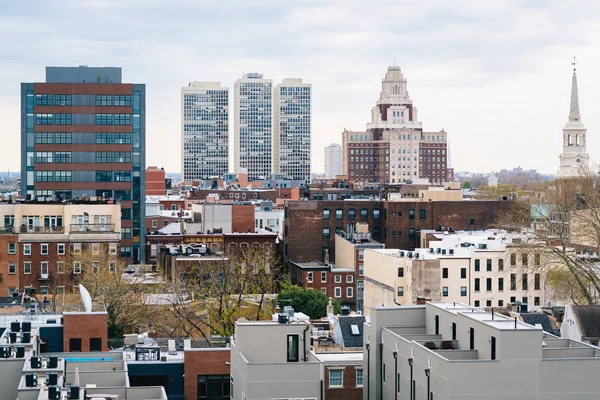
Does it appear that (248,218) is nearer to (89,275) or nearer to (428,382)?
(89,275)

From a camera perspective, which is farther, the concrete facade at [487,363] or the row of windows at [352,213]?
the row of windows at [352,213]

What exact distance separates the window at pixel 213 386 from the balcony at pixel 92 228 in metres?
54.7

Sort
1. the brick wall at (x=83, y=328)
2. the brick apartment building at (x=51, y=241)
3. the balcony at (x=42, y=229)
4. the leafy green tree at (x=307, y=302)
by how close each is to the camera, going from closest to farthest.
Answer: the brick wall at (x=83, y=328), the leafy green tree at (x=307, y=302), the brick apartment building at (x=51, y=241), the balcony at (x=42, y=229)

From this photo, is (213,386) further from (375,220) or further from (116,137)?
(375,220)

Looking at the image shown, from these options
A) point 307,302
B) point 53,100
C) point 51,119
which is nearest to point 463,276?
point 307,302

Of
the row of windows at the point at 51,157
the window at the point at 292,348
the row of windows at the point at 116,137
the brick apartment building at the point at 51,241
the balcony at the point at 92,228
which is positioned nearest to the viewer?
the window at the point at 292,348

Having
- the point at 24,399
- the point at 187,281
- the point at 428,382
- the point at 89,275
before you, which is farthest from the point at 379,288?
the point at 24,399

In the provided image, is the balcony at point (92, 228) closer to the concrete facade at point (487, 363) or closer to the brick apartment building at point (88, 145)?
the brick apartment building at point (88, 145)

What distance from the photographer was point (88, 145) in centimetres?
13212

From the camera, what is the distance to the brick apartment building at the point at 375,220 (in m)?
137

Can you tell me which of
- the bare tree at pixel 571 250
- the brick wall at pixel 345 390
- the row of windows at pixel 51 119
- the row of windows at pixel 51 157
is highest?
the row of windows at pixel 51 119

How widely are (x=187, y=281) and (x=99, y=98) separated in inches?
1503

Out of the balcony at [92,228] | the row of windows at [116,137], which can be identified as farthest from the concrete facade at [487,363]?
the row of windows at [116,137]

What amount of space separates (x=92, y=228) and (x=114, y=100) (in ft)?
98.9
